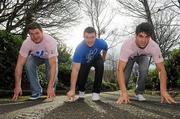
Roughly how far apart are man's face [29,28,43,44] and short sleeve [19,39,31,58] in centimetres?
14

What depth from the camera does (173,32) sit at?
138 ft

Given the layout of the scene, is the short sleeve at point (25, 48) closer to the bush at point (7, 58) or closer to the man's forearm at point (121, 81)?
the man's forearm at point (121, 81)

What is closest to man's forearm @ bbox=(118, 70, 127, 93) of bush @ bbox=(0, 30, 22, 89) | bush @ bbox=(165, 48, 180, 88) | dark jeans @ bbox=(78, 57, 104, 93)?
dark jeans @ bbox=(78, 57, 104, 93)

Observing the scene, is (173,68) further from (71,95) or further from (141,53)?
(71,95)

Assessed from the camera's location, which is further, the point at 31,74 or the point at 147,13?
the point at 147,13

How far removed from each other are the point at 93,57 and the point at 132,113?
233cm

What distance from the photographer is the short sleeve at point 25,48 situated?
7598 mm

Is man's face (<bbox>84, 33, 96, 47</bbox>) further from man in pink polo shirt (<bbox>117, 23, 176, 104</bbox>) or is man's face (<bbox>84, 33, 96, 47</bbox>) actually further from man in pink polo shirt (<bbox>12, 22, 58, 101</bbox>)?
man in pink polo shirt (<bbox>12, 22, 58, 101</bbox>)

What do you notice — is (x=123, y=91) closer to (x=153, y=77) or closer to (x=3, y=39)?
(x=3, y=39)

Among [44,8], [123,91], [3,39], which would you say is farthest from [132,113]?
[44,8]

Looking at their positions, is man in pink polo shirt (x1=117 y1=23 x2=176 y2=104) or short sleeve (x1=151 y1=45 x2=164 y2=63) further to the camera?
short sleeve (x1=151 y1=45 x2=164 y2=63)

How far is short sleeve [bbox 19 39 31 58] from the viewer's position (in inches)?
299

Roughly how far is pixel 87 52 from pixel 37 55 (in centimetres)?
113

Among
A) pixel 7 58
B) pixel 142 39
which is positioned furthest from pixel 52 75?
pixel 7 58
